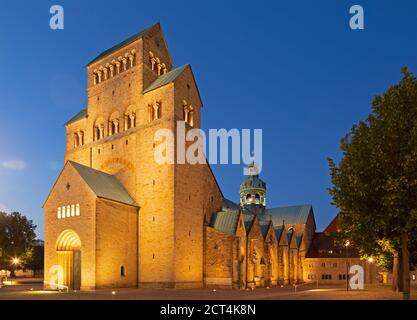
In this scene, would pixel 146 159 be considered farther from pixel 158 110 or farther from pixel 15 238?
pixel 15 238

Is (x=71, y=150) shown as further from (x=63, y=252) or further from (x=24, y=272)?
(x=24, y=272)

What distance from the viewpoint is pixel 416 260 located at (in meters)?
37.2

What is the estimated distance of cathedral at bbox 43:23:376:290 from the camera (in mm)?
45906

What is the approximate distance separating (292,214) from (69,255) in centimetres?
5279

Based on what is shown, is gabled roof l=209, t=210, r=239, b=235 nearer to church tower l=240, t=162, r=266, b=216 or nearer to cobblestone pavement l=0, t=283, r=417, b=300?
cobblestone pavement l=0, t=283, r=417, b=300

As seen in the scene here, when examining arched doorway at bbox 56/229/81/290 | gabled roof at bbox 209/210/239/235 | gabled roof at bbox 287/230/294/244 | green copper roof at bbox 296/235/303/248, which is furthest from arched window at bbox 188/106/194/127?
green copper roof at bbox 296/235/303/248

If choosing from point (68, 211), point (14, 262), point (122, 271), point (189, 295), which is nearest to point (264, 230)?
point (122, 271)

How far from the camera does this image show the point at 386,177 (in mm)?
27391

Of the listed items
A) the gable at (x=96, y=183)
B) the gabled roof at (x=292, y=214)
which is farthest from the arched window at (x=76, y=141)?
the gabled roof at (x=292, y=214)

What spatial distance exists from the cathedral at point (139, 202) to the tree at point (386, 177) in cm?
2361

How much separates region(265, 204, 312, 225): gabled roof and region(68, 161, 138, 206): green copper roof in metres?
45.7

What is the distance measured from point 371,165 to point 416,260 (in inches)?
591

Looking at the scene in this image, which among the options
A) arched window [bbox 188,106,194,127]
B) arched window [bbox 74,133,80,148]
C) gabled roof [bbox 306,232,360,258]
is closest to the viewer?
arched window [bbox 188,106,194,127]

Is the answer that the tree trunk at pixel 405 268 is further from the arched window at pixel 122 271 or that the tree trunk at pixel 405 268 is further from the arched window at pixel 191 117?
the arched window at pixel 191 117
